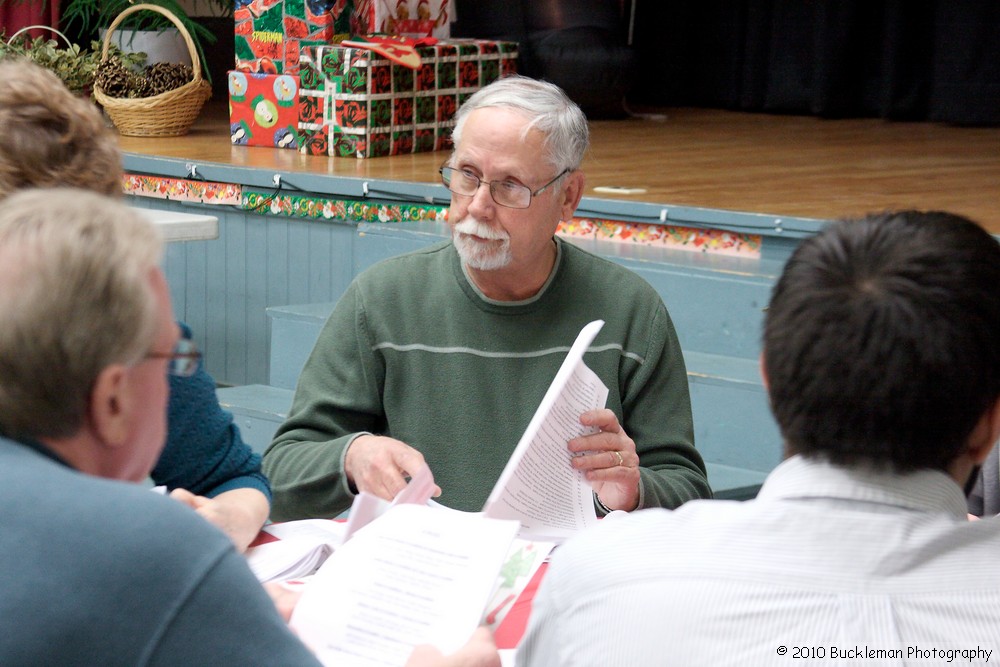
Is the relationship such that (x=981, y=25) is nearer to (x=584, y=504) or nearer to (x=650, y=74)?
(x=650, y=74)

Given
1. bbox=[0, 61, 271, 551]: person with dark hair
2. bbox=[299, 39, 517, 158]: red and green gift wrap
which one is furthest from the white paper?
bbox=[299, 39, 517, 158]: red and green gift wrap

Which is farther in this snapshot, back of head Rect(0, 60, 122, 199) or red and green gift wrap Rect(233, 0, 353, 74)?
red and green gift wrap Rect(233, 0, 353, 74)

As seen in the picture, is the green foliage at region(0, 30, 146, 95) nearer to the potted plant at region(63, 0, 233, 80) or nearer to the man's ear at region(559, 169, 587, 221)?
the potted plant at region(63, 0, 233, 80)

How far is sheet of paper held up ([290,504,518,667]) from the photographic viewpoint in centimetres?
102

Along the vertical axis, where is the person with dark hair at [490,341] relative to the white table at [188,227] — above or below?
above

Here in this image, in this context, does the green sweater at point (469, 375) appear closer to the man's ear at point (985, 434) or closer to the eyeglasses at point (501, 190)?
the eyeglasses at point (501, 190)

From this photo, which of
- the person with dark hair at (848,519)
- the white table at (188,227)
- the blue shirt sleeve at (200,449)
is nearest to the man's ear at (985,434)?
the person with dark hair at (848,519)

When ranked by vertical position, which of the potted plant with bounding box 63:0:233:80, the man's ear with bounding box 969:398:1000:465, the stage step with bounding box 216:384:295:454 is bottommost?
the stage step with bounding box 216:384:295:454

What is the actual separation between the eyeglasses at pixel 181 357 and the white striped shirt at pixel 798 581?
30cm

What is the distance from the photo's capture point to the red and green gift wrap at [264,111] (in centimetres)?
468

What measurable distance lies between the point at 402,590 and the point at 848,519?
369 mm

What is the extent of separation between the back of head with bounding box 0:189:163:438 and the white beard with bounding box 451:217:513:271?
94 cm

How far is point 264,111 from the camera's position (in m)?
4.74

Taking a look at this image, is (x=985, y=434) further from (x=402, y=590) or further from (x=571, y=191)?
(x=571, y=191)
